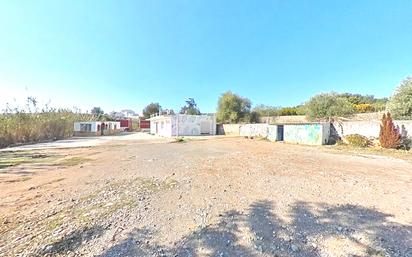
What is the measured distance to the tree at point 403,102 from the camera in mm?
18078

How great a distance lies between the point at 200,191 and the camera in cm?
602

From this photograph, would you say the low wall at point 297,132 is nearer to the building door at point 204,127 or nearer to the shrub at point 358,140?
the shrub at point 358,140

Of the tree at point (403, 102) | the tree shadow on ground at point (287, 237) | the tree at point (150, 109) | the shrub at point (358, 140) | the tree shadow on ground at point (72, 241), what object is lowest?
the tree shadow on ground at point (72, 241)

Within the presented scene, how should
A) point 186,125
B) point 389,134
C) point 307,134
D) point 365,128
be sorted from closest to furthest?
point 389,134 < point 365,128 < point 307,134 < point 186,125

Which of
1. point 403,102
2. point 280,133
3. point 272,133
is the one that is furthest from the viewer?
point 272,133

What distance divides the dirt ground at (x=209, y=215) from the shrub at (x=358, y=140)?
10913 millimetres

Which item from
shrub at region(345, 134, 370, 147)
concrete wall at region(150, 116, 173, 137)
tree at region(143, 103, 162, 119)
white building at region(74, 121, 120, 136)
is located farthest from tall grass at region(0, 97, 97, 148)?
tree at region(143, 103, 162, 119)

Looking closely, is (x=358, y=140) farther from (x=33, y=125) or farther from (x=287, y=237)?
(x=33, y=125)

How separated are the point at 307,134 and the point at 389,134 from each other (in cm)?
606

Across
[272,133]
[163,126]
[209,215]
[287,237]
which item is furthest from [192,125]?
[287,237]

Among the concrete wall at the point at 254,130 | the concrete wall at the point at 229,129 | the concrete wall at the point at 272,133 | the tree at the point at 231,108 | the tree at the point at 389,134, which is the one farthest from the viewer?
the tree at the point at 231,108

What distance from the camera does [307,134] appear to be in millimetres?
20953

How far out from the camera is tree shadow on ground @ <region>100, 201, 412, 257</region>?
127 inches

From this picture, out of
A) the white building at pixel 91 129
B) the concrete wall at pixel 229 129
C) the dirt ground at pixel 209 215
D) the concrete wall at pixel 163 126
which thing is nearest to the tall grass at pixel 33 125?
the white building at pixel 91 129
